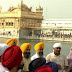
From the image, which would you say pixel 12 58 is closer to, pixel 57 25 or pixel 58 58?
pixel 58 58

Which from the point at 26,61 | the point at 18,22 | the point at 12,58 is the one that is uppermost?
the point at 18,22

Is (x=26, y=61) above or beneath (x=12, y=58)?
beneath

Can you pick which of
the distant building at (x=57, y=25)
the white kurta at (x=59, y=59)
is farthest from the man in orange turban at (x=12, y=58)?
the distant building at (x=57, y=25)

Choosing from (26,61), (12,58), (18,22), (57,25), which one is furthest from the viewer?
(57,25)

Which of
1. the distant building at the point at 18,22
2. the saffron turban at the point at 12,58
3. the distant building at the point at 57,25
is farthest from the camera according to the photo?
the distant building at the point at 57,25

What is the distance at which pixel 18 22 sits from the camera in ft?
98.7

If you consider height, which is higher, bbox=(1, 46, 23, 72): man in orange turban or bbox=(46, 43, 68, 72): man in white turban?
bbox=(1, 46, 23, 72): man in orange turban

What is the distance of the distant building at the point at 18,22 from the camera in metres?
29.8

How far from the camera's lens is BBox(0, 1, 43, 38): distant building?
29.8 metres

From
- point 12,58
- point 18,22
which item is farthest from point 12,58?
point 18,22

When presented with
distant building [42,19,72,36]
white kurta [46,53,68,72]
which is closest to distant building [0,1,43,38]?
distant building [42,19,72,36]

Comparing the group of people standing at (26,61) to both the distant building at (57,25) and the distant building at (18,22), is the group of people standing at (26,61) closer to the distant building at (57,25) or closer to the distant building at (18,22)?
the distant building at (18,22)

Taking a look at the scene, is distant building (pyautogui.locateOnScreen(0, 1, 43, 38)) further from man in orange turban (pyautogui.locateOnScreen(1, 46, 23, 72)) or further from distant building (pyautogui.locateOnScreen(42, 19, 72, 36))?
man in orange turban (pyautogui.locateOnScreen(1, 46, 23, 72))

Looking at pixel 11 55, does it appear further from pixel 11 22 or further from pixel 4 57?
pixel 11 22
